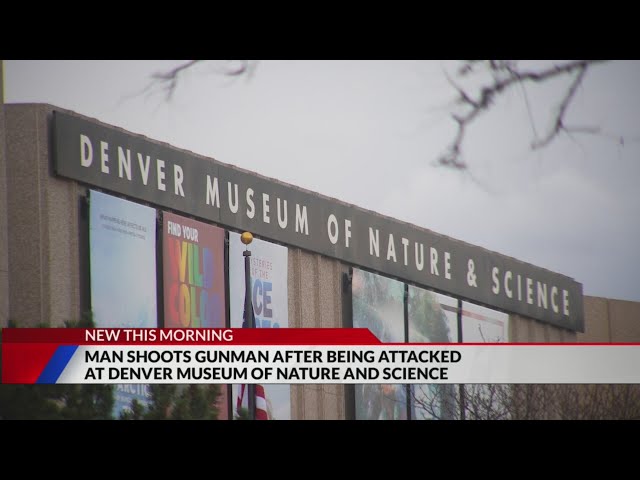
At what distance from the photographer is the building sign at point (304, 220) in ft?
84.4

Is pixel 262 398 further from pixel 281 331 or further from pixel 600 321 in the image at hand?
pixel 600 321

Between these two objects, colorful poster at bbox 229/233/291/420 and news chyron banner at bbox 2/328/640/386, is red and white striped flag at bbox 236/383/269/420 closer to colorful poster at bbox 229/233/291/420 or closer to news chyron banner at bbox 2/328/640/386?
colorful poster at bbox 229/233/291/420

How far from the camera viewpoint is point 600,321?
41.7m

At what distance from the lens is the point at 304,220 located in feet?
105

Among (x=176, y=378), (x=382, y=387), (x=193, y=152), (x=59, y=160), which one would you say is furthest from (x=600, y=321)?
(x=176, y=378)

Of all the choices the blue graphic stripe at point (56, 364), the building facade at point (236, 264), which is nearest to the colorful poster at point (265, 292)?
the building facade at point (236, 264)

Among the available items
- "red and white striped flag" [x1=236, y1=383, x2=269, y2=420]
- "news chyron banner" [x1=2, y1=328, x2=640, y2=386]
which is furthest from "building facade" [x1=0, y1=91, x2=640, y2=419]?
"news chyron banner" [x1=2, y1=328, x2=640, y2=386]

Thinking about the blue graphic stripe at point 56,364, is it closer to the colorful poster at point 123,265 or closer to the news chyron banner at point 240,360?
the news chyron banner at point 240,360

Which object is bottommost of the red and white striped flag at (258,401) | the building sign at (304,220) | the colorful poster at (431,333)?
the red and white striped flag at (258,401)

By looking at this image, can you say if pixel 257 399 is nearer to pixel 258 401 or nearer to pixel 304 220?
pixel 258 401

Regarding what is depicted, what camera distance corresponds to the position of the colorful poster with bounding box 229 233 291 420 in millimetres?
29203

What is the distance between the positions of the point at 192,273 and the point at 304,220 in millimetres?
4996

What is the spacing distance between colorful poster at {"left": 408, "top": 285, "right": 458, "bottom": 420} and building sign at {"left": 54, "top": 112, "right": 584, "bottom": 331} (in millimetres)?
410

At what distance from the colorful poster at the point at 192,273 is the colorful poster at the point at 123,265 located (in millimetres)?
529
